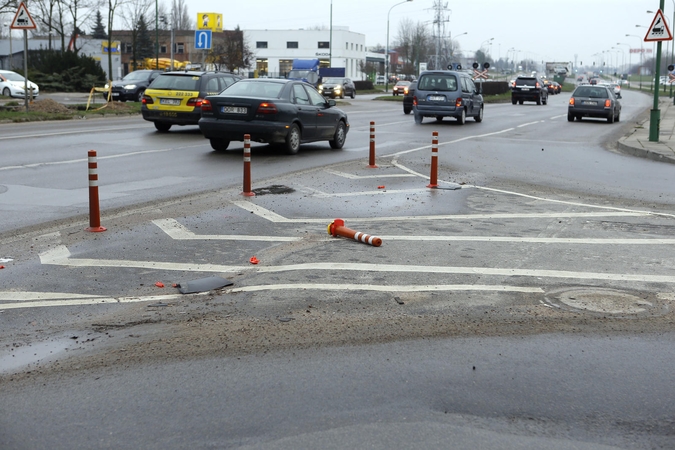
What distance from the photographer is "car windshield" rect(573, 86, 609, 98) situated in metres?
34.6

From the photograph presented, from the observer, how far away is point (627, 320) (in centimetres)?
579

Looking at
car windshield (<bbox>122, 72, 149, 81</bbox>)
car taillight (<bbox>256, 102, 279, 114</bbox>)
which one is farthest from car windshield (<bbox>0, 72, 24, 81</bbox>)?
car taillight (<bbox>256, 102, 279, 114</bbox>)

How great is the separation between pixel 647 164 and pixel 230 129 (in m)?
9.11

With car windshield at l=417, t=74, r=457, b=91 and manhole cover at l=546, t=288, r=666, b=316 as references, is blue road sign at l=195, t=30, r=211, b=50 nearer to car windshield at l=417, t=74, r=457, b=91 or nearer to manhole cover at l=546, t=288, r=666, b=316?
car windshield at l=417, t=74, r=457, b=91

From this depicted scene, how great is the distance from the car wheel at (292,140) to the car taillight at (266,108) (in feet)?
2.06

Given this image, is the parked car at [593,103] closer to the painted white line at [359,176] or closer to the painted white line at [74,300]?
the painted white line at [359,176]

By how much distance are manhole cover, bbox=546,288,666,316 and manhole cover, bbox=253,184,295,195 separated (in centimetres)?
634

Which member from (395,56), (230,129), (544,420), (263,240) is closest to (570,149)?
(230,129)

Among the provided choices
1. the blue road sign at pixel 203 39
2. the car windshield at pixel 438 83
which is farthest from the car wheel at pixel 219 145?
the blue road sign at pixel 203 39

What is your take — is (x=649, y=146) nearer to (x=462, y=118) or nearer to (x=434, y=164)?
(x=462, y=118)

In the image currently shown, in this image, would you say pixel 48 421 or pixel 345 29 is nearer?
pixel 48 421

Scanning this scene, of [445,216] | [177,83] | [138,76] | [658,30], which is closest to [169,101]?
[177,83]

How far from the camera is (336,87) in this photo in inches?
2359

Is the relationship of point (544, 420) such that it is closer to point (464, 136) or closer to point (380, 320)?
point (380, 320)
